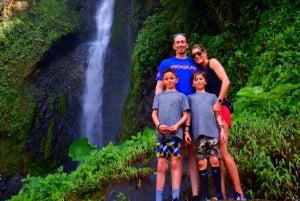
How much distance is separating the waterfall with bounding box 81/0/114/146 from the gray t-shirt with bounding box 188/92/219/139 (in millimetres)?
13527

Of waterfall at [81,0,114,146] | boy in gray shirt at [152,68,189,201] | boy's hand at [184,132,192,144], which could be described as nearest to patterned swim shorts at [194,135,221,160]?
boy's hand at [184,132,192,144]

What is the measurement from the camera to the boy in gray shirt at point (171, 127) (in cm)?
407

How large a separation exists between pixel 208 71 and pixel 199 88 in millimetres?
242

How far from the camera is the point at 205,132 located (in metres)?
3.99

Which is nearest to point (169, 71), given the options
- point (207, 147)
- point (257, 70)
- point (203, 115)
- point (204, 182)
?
point (203, 115)

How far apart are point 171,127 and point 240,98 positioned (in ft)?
10.8

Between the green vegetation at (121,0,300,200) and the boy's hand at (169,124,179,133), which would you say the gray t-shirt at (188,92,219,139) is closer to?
the boy's hand at (169,124,179,133)

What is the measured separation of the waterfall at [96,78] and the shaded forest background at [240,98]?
410cm

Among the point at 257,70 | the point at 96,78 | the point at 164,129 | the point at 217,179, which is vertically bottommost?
the point at 217,179

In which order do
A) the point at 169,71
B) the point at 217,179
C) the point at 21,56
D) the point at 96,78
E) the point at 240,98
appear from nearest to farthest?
1. the point at 217,179
2. the point at 169,71
3. the point at 240,98
4. the point at 21,56
5. the point at 96,78

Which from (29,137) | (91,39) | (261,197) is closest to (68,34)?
(91,39)

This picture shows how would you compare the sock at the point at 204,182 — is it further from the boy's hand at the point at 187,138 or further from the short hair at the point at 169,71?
the short hair at the point at 169,71

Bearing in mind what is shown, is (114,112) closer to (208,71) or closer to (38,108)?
(38,108)

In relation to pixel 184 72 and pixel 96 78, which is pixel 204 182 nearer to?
pixel 184 72
